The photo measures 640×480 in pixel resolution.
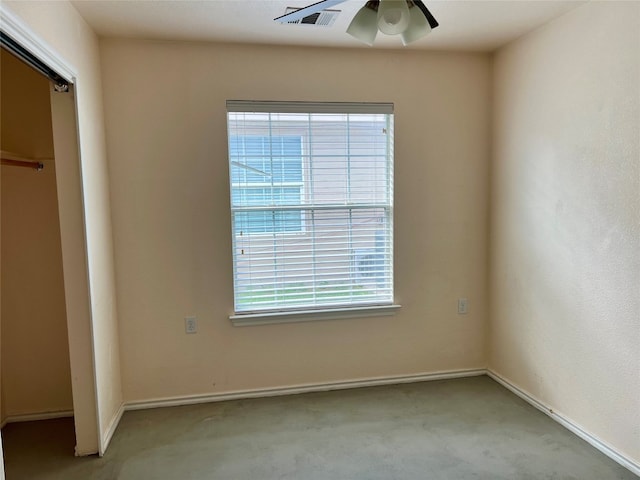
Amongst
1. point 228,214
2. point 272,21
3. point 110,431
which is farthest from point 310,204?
point 110,431

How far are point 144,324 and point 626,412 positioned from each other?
113 inches

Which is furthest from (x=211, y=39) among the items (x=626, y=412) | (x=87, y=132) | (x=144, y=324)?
(x=626, y=412)

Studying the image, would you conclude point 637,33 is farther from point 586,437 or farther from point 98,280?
point 98,280

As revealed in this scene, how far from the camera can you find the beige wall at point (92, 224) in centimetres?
213

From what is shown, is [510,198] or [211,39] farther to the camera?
[510,198]

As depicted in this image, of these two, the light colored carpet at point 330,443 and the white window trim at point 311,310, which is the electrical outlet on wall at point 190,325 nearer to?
the white window trim at point 311,310

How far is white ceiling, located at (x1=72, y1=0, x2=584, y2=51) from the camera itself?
7.19 feet

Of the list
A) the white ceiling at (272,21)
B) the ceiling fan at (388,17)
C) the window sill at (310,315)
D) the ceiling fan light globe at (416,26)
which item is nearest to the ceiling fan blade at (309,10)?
the ceiling fan at (388,17)

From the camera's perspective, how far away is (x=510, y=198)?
2.92 meters

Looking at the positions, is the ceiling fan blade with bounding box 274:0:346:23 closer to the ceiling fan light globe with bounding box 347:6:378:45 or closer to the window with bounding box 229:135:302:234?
the ceiling fan light globe with bounding box 347:6:378:45

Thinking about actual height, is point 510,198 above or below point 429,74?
below

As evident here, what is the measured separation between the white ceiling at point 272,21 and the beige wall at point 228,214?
0.43 feet

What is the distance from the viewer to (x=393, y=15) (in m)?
1.55

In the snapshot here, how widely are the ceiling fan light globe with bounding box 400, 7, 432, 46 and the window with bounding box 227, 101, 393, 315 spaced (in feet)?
3.91
